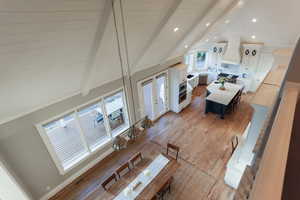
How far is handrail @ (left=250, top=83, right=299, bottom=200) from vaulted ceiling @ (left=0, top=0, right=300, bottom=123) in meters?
2.31

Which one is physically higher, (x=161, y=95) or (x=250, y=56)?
(x=250, y=56)

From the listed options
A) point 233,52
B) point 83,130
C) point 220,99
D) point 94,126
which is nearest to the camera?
point 83,130

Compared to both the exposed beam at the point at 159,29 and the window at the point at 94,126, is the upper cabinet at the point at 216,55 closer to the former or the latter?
the exposed beam at the point at 159,29

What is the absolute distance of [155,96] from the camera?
21.2 ft

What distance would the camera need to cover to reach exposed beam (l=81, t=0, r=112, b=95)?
7.67ft

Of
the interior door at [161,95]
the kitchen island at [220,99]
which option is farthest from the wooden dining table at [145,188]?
the kitchen island at [220,99]

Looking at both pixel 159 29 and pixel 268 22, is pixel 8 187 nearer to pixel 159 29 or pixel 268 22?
pixel 159 29

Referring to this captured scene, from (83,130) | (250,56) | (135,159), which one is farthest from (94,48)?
(250,56)

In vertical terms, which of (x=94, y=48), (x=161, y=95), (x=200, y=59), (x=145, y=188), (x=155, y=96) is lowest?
(x=145, y=188)

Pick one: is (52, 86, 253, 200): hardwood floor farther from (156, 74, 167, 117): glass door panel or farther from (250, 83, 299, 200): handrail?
(250, 83, 299, 200): handrail

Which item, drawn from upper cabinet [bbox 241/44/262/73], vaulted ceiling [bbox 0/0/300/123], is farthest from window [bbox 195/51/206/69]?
vaulted ceiling [bbox 0/0/300/123]

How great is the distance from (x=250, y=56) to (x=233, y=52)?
839 mm

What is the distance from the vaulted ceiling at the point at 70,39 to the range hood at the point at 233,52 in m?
3.14

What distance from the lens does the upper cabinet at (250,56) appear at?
7.77m
